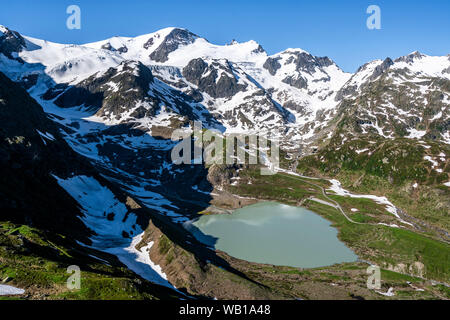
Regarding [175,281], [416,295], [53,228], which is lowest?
[416,295]

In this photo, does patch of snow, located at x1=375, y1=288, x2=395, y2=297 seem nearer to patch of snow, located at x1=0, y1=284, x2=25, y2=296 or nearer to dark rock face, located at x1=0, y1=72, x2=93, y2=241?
patch of snow, located at x1=0, y1=284, x2=25, y2=296

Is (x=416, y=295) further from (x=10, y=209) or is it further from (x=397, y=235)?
(x=10, y=209)

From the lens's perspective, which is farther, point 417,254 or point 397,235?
point 397,235

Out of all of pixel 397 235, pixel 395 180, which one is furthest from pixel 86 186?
pixel 395 180

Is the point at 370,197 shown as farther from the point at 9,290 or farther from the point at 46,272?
the point at 9,290

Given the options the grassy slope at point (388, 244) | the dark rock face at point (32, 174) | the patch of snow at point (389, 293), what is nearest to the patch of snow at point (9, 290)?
the dark rock face at point (32, 174)

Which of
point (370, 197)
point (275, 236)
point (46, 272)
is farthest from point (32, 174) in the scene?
point (370, 197)

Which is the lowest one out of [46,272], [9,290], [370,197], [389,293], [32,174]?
[389,293]

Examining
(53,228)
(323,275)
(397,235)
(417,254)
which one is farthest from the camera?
(397,235)
